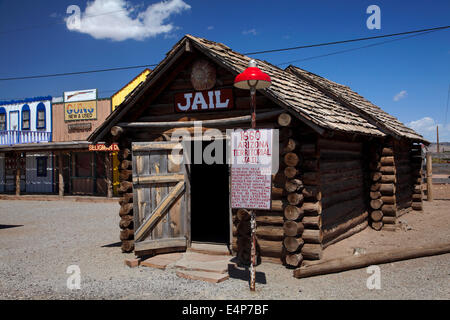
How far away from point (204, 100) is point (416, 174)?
10.3 metres

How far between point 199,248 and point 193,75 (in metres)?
3.53

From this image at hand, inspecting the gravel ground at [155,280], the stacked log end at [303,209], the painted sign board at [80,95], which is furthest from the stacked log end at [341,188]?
the painted sign board at [80,95]

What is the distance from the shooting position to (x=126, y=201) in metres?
8.34

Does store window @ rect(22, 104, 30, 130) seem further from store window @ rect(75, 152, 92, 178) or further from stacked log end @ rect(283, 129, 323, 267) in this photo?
stacked log end @ rect(283, 129, 323, 267)

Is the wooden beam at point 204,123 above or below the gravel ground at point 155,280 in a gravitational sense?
above

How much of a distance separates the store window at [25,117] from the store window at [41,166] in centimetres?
213

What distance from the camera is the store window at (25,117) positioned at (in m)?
23.6

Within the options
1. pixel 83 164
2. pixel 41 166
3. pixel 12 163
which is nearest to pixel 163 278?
pixel 83 164

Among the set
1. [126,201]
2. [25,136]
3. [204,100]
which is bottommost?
[126,201]

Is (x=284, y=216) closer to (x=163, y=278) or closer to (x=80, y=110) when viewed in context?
(x=163, y=278)

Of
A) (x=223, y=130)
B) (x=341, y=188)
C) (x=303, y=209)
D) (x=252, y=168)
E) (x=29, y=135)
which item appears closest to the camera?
(x=252, y=168)

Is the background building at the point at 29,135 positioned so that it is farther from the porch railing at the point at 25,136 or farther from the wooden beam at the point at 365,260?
the wooden beam at the point at 365,260

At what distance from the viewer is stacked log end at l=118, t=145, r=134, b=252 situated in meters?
8.23
